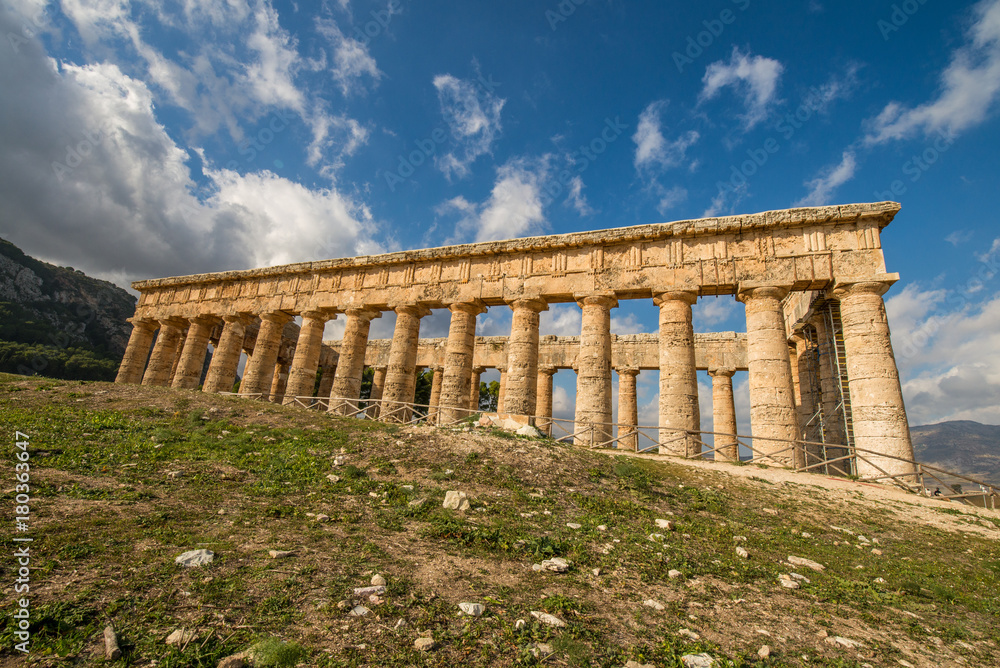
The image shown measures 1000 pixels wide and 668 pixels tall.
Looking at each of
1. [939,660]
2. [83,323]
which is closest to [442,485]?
[939,660]

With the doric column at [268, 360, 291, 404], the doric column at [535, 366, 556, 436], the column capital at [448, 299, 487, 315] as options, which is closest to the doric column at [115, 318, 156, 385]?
the doric column at [268, 360, 291, 404]

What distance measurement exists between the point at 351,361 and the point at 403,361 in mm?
2903

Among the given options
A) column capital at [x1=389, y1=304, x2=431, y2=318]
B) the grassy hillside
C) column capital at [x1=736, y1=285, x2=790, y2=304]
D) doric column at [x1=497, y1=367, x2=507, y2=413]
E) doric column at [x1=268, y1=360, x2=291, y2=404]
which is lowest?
the grassy hillside

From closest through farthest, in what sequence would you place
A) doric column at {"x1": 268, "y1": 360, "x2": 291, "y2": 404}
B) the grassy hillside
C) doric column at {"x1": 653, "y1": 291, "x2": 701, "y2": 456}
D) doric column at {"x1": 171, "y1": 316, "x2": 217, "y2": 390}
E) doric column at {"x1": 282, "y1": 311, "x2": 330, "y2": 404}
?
1. the grassy hillside
2. doric column at {"x1": 653, "y1": 291, "x2": 701, "y2": 456}
3. doric column at {"x1": 282, "y1": 311, "x2": 330, "y2": 404}
4. doric column at {"x1": 171, "y1": 316, "x2": 217, "y2": 390}
5. doric column at {"x1": 268, "y1": 360, "x2": 291, "y2": 404}

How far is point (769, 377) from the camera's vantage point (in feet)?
50.6

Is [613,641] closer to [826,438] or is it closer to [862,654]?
[862,654]

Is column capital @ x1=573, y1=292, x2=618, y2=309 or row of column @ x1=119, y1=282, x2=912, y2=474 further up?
column capital @ x1=573, y1=292, x2=618, y2=309

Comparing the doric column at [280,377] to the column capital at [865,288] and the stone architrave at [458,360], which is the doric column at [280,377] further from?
the column capital at [865,288]

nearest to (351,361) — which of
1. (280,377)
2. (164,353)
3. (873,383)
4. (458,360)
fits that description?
(458,360)

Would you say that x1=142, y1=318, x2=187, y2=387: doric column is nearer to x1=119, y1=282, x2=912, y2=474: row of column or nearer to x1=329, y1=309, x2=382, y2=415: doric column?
x1=119, y1=282, x2=912, y2=474: row of column

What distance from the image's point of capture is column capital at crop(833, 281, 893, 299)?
14.8 m

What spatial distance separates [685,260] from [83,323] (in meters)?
84.3

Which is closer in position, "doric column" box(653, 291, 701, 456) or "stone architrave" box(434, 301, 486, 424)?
"doric column" box(653, 291, 701, 456)

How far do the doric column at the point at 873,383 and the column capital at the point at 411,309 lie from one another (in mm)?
16558
